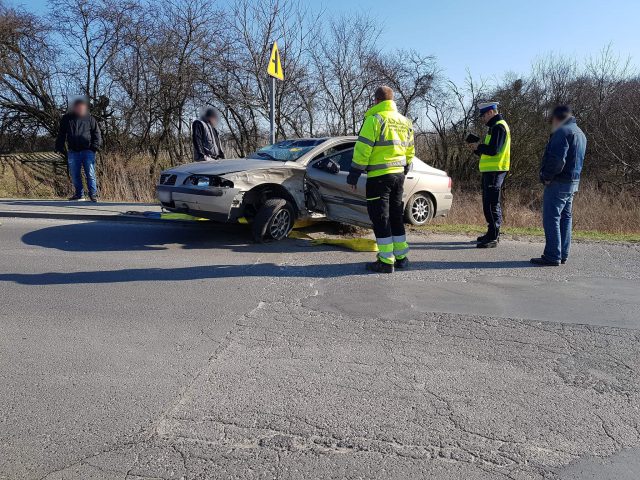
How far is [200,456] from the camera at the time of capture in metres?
2.38

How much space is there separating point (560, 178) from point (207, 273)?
4.50 meters

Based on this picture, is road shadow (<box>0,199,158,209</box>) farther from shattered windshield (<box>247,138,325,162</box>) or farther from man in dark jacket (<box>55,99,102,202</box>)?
shattered windshield (<box>247,138,325,162</box>)

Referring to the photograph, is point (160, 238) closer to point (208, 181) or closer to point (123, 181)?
point (208, 181)

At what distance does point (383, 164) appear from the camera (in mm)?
5551

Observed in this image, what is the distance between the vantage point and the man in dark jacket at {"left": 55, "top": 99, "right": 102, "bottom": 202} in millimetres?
10203

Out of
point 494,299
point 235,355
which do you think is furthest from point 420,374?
point 494,299

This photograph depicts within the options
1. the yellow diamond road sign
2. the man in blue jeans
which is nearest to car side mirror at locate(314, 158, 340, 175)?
the man in blue jeans

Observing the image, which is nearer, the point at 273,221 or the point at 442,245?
the point at 273,221

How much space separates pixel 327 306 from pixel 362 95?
15.4 metres

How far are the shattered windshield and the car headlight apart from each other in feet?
3.91

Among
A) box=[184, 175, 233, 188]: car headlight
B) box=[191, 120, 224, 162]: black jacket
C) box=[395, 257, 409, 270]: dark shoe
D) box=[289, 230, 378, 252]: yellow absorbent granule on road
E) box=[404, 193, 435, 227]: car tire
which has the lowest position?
box=[395, 257, 409, 270]: dark shoe

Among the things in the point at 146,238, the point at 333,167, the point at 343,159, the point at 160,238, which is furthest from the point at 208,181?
the point at 343,159

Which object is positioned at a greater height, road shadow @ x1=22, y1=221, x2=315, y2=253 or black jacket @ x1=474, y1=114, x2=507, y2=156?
black jacket @ x1=474, y1=114, x2=507, y2=156

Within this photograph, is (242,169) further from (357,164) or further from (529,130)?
(529,130)
